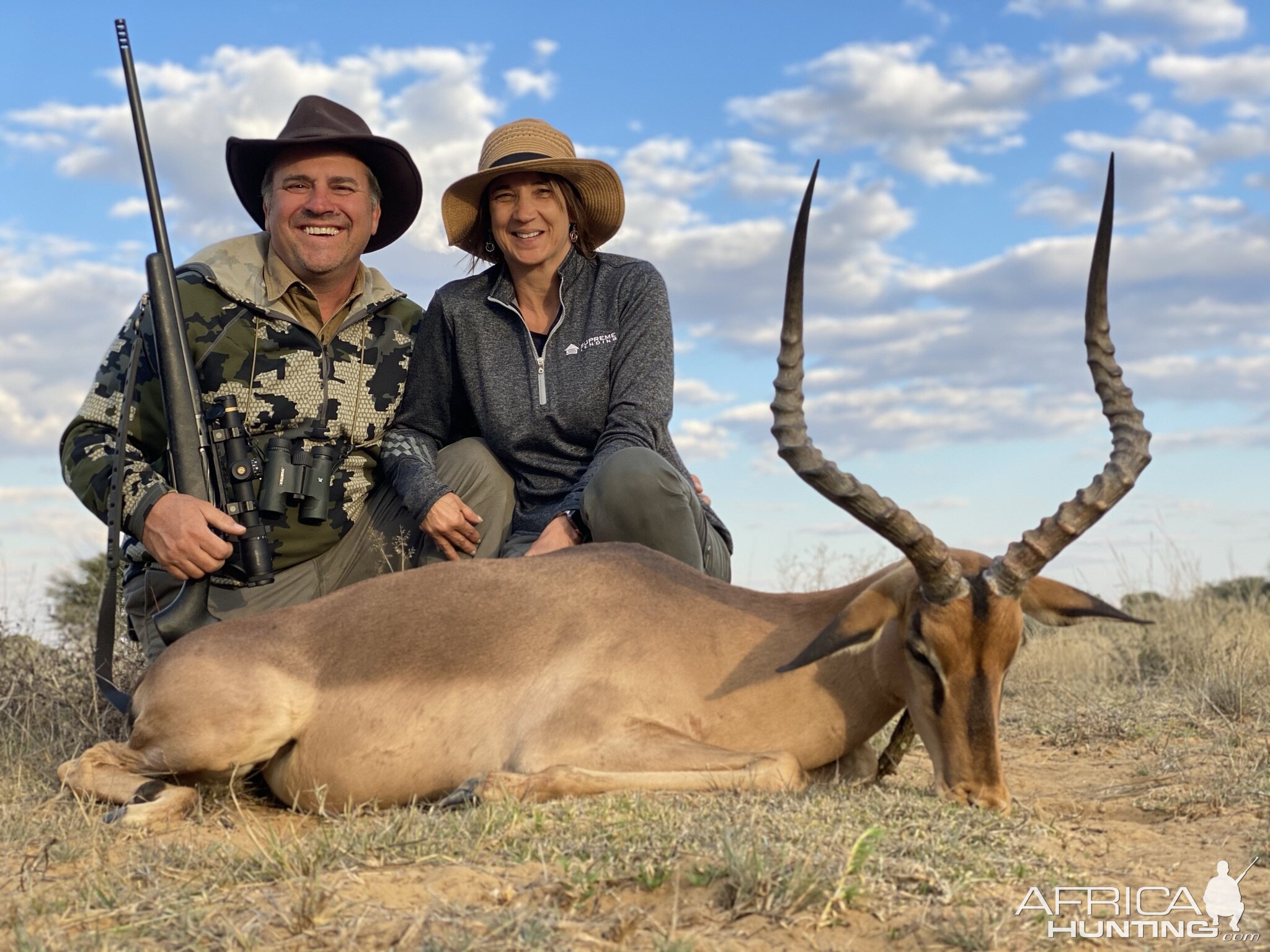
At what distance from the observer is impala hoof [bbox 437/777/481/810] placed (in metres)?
5.02

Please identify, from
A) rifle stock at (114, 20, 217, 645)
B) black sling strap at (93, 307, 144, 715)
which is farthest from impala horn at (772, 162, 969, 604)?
black sling strap at (93, 307, 144, 715)

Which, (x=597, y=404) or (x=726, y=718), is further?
(x=597, y=404)

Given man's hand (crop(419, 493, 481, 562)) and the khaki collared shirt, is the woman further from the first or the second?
the khaki collared shirt

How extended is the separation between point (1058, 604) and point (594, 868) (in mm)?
2608

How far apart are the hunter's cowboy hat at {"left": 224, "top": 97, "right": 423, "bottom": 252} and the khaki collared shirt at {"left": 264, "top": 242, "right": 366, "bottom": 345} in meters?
0.60

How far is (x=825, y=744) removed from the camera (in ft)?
18.2

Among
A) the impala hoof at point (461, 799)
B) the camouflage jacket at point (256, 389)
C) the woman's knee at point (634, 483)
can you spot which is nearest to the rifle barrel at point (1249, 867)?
the impala hoof at point (461, 799)

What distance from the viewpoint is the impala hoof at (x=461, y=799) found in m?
5.02

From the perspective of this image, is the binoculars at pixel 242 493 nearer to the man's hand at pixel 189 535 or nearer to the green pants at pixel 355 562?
the man's hand at pixel 189 535

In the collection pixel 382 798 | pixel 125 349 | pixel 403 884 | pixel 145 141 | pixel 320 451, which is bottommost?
pixel 382 798

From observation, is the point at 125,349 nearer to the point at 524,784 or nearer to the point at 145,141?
the point at 145,141

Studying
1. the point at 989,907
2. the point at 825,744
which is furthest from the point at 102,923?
the point at 825,744

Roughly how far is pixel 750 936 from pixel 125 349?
603 cm

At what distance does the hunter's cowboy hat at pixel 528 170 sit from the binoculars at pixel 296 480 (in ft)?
5.83
